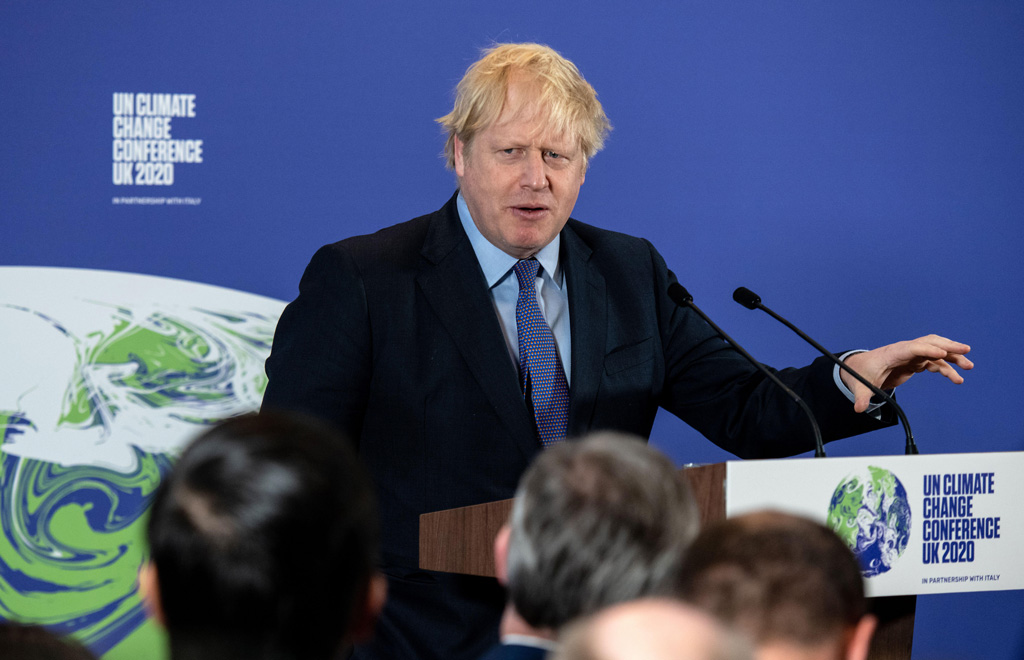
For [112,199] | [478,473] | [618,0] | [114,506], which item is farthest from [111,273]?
[618,0]

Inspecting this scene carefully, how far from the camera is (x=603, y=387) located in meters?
2.31

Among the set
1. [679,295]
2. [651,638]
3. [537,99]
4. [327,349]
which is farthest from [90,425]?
[651,638]

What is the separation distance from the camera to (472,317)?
89.0 inches

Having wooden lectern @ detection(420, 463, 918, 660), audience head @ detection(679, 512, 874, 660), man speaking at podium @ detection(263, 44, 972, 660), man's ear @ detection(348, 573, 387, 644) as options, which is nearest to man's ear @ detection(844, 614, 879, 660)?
audience head @ detection(679, 512, 874, 660)

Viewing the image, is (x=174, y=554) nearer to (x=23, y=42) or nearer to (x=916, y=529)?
(x=916, y=529)

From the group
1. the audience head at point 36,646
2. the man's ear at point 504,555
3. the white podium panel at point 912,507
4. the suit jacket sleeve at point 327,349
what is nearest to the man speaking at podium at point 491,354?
the suit jacket sleeve at point 327,349

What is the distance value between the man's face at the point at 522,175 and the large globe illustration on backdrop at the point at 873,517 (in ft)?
3.10

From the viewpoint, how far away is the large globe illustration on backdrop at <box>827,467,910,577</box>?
1.63 m

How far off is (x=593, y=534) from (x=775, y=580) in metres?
0.16

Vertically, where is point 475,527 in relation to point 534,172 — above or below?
below

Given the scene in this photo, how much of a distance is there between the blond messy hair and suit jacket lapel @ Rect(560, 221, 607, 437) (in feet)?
0.81

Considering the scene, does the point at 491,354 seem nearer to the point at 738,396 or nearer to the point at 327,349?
the point at 327,349

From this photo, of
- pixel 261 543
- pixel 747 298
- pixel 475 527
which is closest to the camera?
pixel 261 543

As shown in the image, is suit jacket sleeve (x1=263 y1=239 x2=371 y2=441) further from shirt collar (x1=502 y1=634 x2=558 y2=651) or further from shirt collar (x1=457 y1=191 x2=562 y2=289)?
shirt collar (x1=502 y1=634 x2=558 y2=651)
